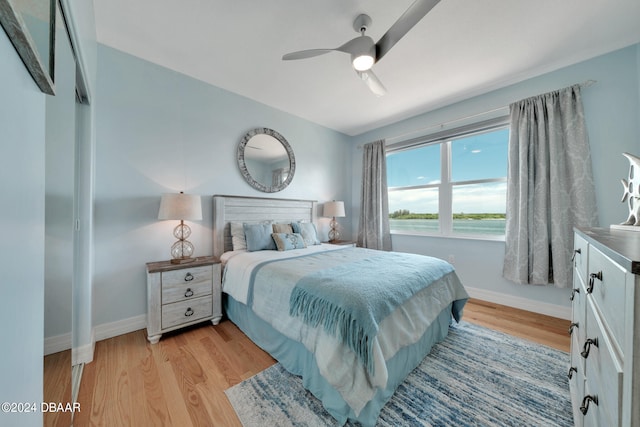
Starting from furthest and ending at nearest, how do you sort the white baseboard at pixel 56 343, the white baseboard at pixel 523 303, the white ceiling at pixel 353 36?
the white baseboard at pixel 523 303 < the white ceiling at pixel 353 36 < the white baseboard at pixel 56 343

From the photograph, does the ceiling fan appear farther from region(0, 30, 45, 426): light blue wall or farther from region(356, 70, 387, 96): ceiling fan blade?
region(0, 30, 45, 426): light blue wall

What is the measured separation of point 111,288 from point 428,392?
275cm

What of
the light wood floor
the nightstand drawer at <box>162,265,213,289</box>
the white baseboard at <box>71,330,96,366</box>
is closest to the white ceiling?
the nightstand drawer at <box>162,265,213,289</box>

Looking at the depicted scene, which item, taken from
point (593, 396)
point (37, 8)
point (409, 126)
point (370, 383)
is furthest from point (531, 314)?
point (37, 8)

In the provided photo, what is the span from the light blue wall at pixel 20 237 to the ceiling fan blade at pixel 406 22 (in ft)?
5.80

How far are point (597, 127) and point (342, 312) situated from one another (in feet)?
10.1

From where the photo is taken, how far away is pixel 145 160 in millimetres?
2270

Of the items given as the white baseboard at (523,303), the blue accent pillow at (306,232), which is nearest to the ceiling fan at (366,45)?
the blue accent pillow at (306,232)

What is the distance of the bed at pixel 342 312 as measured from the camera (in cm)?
120

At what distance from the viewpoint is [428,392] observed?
1452 mm

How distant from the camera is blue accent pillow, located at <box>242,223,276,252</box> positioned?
2588 mm

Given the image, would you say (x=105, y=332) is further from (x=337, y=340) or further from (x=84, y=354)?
(x=337, y=340)

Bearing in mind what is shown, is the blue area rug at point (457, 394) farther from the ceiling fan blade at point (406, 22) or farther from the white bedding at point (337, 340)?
the ceiling fan blade at point (406, 22)

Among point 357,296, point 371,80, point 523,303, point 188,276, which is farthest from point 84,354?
point 523,303
